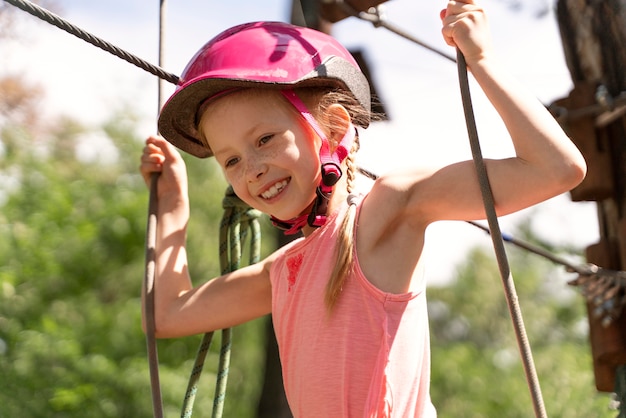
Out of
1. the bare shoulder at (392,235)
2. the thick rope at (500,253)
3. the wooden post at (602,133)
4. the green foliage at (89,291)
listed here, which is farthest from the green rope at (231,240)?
the green foliage at (89,291)

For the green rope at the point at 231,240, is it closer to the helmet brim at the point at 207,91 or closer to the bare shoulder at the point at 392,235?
the helmet brim at the point at 207,91

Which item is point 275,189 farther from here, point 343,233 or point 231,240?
point 231,240

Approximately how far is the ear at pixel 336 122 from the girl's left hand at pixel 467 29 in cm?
35

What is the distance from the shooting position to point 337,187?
6.71ft

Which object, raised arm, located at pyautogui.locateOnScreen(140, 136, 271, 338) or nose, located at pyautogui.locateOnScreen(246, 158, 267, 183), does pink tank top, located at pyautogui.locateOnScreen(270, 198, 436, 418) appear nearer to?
nose, located at pyautogui.locateOnScreen(246, 158, 267, 183)

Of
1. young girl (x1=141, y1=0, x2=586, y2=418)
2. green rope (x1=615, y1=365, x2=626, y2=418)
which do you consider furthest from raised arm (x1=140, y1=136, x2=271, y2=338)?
green rope (x1=615, y1=365, x2=626, y2=418)

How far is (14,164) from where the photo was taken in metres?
11.0

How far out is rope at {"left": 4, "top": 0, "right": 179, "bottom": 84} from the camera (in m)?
1.75

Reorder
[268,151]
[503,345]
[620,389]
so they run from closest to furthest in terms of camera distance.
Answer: [268,151]
[620,389]
[503,345]

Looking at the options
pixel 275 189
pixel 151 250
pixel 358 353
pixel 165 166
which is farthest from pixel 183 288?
pixel 358 353

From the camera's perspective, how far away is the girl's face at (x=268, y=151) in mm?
1916

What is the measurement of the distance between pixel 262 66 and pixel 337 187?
32 centimetres

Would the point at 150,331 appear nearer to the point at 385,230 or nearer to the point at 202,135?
the point at 202,135

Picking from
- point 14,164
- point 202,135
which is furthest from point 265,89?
point 14,164
